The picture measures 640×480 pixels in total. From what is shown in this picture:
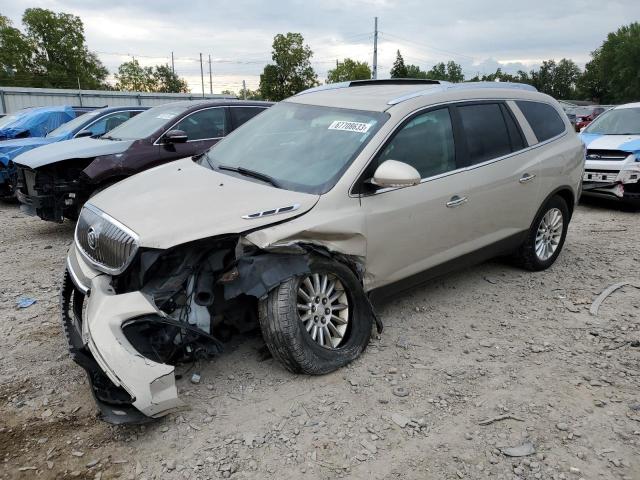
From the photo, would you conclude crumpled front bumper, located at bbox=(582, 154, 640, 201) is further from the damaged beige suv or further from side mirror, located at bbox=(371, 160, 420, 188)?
side mirror, located at bbox=(371, 160, 420, 188)

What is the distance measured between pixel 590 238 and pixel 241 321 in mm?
5284

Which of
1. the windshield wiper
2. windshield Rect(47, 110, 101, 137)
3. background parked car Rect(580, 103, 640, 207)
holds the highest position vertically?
windshield Rect(47, 110, 101, 137)

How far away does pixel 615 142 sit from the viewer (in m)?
8.39

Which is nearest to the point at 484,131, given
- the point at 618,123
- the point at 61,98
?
the point at 618,123

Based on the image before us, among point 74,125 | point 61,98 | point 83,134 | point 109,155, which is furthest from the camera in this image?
point 61,98

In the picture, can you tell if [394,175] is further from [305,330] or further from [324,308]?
[305,330]

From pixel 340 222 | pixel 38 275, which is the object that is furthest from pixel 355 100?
pixel 38 275

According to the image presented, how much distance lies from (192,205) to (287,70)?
4711 cm

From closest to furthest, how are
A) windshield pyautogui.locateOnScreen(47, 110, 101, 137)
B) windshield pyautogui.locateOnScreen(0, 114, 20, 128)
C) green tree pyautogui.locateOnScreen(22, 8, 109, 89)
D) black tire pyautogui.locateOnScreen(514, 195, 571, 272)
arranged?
black tire pyautogui.locateOnScreen(514, 195, 571, 272)
windshield pyautogui.locateOnScreen(47, 110, 101, 137)
windshield pyautogui.locateOnScreen(0, 114, 20, 128)
green tree pyautogui.locateOnScreen(22, 8, 109, 89)

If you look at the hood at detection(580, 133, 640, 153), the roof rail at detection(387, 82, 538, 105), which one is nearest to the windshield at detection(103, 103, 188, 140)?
the roof rail at detection(387, 82, 538, 105)

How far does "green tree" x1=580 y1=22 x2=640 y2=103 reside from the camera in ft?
202

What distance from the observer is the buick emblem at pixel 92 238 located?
323 cm

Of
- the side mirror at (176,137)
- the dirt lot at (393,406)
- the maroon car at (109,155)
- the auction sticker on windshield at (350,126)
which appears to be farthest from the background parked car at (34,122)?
the auction sticker on windshield at (350,126)

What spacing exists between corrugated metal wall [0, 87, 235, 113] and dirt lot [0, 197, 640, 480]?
17682 mm
